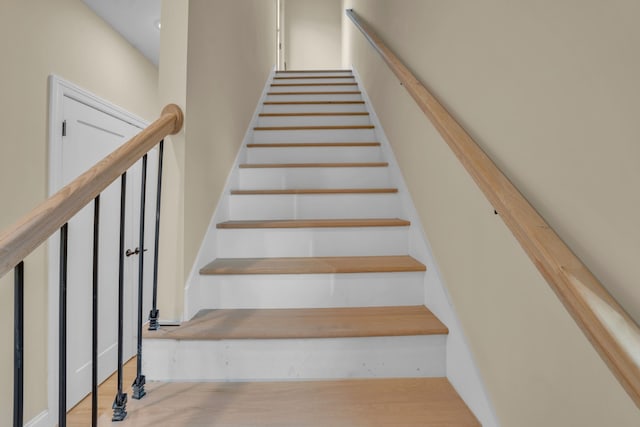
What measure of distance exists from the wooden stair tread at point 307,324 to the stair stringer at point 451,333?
0.16 ft

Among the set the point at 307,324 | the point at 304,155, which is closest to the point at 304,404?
the point at 307,324

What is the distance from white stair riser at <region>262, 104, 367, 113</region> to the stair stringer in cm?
141

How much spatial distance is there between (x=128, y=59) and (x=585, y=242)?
117 inches

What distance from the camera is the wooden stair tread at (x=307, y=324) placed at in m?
1.12

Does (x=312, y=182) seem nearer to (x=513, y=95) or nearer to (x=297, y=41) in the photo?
(x=513, y=95)

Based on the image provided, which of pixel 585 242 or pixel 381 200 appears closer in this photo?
pixel 585 242

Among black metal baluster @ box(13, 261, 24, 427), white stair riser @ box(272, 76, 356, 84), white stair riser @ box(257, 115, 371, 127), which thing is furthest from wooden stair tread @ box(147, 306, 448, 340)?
white stair riser @ box(272, 76, 356, 84)

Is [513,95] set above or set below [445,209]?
above

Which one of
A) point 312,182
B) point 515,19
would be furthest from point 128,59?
point 515,19

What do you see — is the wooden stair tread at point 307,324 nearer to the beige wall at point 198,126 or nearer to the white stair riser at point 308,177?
the beige wall at point 198,126

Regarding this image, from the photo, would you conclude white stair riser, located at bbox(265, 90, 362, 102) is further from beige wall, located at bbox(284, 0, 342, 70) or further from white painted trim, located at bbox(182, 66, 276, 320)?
beige wall, located at bbox(284, 0, 342, 70)

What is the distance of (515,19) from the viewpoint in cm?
78

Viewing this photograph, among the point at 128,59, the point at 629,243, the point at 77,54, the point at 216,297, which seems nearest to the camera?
the point at 629,243

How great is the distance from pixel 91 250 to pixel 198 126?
1.36m
